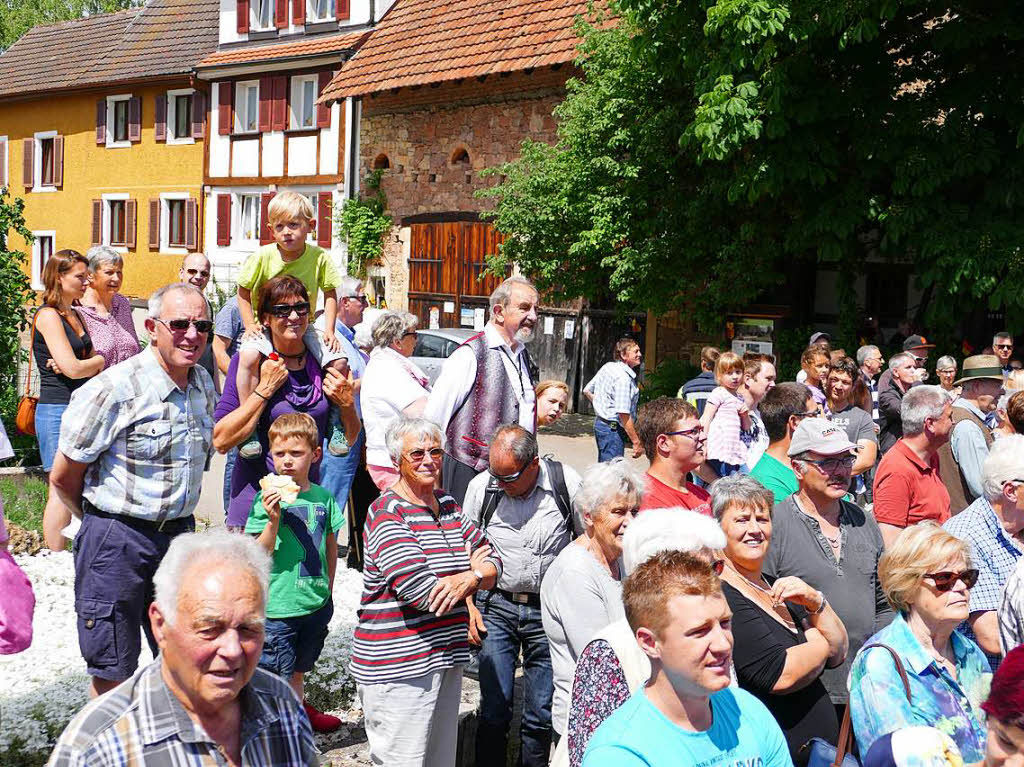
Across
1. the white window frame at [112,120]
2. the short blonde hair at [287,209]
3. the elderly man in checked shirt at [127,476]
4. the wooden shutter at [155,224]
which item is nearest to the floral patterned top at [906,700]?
the elderly man in checked shirt at [127,476]

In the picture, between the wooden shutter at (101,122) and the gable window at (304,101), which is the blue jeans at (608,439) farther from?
the wooden shutter at (101,122)

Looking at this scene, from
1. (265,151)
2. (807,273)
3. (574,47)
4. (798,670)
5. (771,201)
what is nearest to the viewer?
(798,670)

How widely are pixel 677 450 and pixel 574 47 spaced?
678 inches

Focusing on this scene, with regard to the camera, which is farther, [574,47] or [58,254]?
[574,47]

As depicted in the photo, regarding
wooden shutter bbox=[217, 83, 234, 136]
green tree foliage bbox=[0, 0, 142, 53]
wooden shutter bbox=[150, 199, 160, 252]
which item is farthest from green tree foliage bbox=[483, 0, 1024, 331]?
green tree foliage bbox=[0, 0, 142, 53]

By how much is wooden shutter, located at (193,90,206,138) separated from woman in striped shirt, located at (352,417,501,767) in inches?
1188

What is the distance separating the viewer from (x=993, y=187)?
14359 mm

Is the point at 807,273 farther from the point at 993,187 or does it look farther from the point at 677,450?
the point at 677,450

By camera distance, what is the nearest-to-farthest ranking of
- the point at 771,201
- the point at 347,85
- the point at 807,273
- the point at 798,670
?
the point at 798,670, the point at 771,201, the point at 807,273, the point at 347,85

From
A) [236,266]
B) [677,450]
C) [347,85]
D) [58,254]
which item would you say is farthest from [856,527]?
[236,266]

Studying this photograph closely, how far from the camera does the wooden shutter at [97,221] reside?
36.4 m

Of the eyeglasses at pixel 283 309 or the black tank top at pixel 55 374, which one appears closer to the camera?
the eyeglasses at pixel 283 309

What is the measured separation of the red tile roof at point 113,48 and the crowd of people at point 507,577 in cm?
2957

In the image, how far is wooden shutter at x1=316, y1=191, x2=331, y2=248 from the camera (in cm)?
2897
